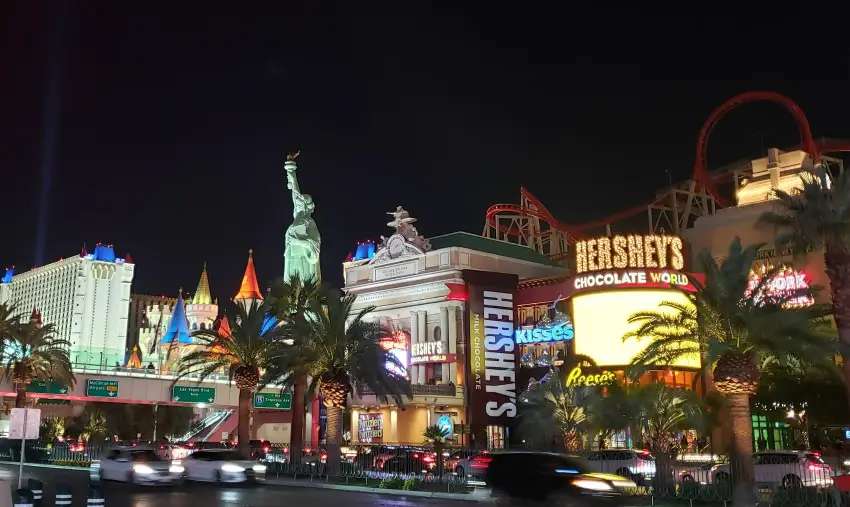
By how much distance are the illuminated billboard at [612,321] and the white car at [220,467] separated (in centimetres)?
3243

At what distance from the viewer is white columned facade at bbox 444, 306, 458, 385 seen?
64.4 meters

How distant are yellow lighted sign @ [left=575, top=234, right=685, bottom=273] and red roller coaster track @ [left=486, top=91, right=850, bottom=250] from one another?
40.8 feet

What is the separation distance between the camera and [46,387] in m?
53.6

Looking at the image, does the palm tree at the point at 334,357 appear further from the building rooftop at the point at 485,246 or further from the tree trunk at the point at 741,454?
the building rooftop at the point at 485,246

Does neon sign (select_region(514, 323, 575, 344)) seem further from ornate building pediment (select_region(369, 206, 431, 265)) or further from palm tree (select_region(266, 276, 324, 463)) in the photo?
palm tree (select_region(266, 276, 324, 463))

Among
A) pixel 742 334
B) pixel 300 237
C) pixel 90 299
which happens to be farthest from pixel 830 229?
pixel 90 299

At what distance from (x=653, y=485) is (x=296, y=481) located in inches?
603

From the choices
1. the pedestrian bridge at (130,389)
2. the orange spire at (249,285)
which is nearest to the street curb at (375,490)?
the pedestrian bridge at (130,389)

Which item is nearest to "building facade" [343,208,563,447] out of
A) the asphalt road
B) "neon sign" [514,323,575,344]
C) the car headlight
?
"neon sign" [514,323,575,344]

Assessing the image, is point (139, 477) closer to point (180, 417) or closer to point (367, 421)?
point (367, 421)

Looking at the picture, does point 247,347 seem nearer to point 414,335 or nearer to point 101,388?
point 101,388

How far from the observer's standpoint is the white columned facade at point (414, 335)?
224 feet

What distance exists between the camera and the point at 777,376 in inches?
1874

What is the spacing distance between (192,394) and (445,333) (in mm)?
20756
